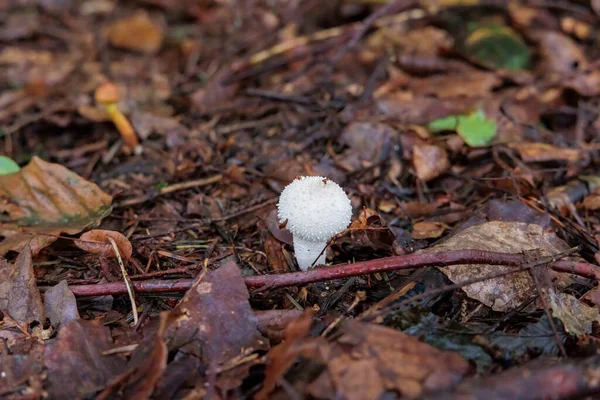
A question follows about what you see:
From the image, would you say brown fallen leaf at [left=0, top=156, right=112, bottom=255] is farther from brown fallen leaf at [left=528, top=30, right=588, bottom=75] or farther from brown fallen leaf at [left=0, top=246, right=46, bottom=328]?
brown fallen leaf at [left=528, top=30, right=588, bottom=75]

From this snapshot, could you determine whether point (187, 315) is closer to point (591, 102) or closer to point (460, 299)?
point (460, 299)

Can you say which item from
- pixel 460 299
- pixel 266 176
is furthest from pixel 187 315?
pixel 266 176

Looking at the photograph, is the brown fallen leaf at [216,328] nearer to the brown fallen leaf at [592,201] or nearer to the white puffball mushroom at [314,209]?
the white puffball mushroom at [314,209]

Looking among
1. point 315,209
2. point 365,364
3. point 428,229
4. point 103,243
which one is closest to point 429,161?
point 428,229

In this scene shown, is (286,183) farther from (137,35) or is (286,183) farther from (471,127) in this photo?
(137,35)

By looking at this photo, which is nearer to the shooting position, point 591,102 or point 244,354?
point 244,354

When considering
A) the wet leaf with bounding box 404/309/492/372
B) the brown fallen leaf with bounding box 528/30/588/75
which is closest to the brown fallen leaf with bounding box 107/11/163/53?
the brown fallen leaf with bounding box 528/30/588/75
